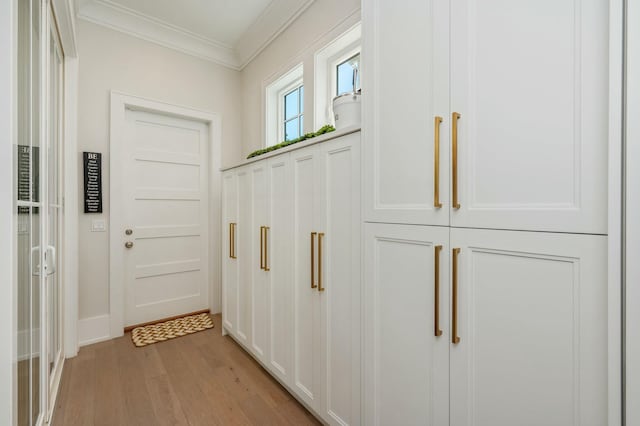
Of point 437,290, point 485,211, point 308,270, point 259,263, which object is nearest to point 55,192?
point 259,263

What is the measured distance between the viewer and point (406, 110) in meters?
1.18

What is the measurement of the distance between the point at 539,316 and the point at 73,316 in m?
3.08

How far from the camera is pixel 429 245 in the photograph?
3.64 ft

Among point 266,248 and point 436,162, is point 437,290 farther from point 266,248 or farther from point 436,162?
point 266,248

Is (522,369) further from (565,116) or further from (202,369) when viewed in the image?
(202,369)

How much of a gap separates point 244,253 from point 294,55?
70.1 inches

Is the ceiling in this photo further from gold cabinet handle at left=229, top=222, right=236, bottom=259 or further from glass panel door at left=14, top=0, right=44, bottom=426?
gold cabinet handle at left=229, top=222, right=236, bottom=259

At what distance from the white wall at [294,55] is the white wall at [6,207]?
1.84 m

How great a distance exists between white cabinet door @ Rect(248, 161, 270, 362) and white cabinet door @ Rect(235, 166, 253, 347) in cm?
6

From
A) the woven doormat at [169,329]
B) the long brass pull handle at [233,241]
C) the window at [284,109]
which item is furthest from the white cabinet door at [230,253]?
the window at [284,109]

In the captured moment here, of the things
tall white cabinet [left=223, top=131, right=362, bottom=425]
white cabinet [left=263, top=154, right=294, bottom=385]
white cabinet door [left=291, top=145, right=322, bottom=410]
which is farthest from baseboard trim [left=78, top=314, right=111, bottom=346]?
white cabinet door [left=291, top=145, right=322, bottom=410]

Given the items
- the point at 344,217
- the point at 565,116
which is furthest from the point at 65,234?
the point at 565,116

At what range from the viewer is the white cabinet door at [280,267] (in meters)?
1.86

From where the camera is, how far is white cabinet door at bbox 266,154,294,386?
1855 mm
